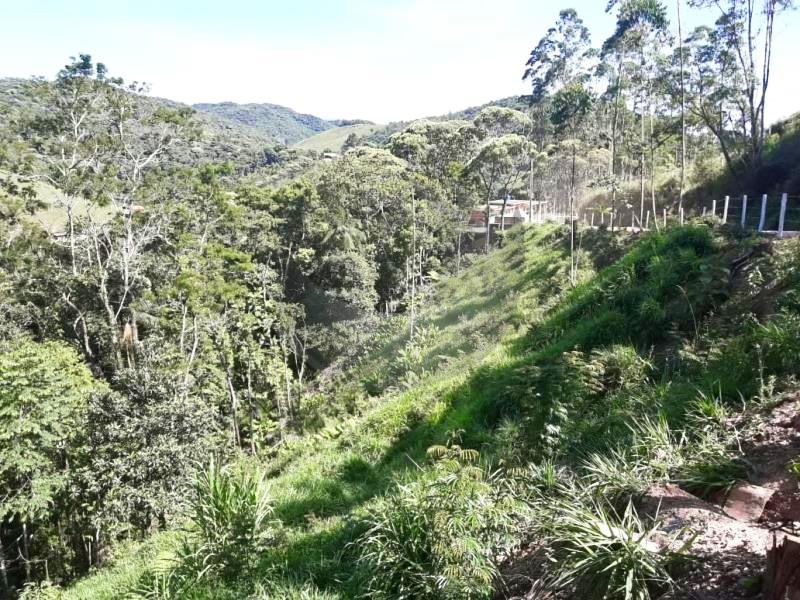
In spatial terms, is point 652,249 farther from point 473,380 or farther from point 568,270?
point 568,270

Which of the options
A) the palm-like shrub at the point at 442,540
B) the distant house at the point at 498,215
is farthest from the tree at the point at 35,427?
the distant house at the point at 498,215

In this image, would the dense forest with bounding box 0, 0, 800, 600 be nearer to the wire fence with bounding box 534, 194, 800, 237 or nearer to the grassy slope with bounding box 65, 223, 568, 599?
the grassy slope with bounding box 65, 223, 568, 599

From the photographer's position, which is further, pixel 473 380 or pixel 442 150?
pixel 442 150

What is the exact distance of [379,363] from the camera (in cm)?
1919

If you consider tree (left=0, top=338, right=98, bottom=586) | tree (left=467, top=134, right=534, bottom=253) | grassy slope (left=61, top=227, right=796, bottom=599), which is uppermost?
tree (left=467, top=134, right=534, bottom=253)

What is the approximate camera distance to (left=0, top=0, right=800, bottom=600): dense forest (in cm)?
368

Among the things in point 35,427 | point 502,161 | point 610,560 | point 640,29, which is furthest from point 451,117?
point 610,560

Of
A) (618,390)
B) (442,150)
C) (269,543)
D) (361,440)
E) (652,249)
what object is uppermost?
(442,150)

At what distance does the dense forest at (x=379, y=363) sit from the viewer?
3.68m

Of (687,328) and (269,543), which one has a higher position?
(687,328)

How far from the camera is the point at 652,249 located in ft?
28.9

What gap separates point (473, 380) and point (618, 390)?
3023mm

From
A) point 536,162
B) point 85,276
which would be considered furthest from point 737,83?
point 85,276

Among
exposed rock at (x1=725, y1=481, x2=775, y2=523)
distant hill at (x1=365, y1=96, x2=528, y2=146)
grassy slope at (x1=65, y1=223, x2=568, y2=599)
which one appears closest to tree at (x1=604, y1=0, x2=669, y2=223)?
grassy slope at (x1=65, y1=223, x2=568, y2=599)
